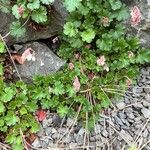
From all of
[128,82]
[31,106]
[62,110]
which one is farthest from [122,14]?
[31,106]

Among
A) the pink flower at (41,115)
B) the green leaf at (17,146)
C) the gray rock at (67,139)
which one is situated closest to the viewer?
the green leaf at (17,146)

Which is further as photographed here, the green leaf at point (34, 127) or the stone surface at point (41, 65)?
the stone surface at point (41, 65)

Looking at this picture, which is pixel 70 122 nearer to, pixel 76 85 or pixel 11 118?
pixel 76 85

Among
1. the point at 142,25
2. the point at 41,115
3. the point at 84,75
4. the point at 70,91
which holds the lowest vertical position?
the point at 41,115

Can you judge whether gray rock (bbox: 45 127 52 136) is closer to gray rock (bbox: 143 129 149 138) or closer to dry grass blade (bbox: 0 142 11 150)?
dry grass blade (bbox: 0 142 11 150)

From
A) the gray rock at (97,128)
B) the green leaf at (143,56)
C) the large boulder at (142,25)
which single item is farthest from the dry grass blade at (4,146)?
the large boulder at (142,25)

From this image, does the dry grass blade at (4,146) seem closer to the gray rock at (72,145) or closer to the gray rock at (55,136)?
the gray rock at (55,136)
